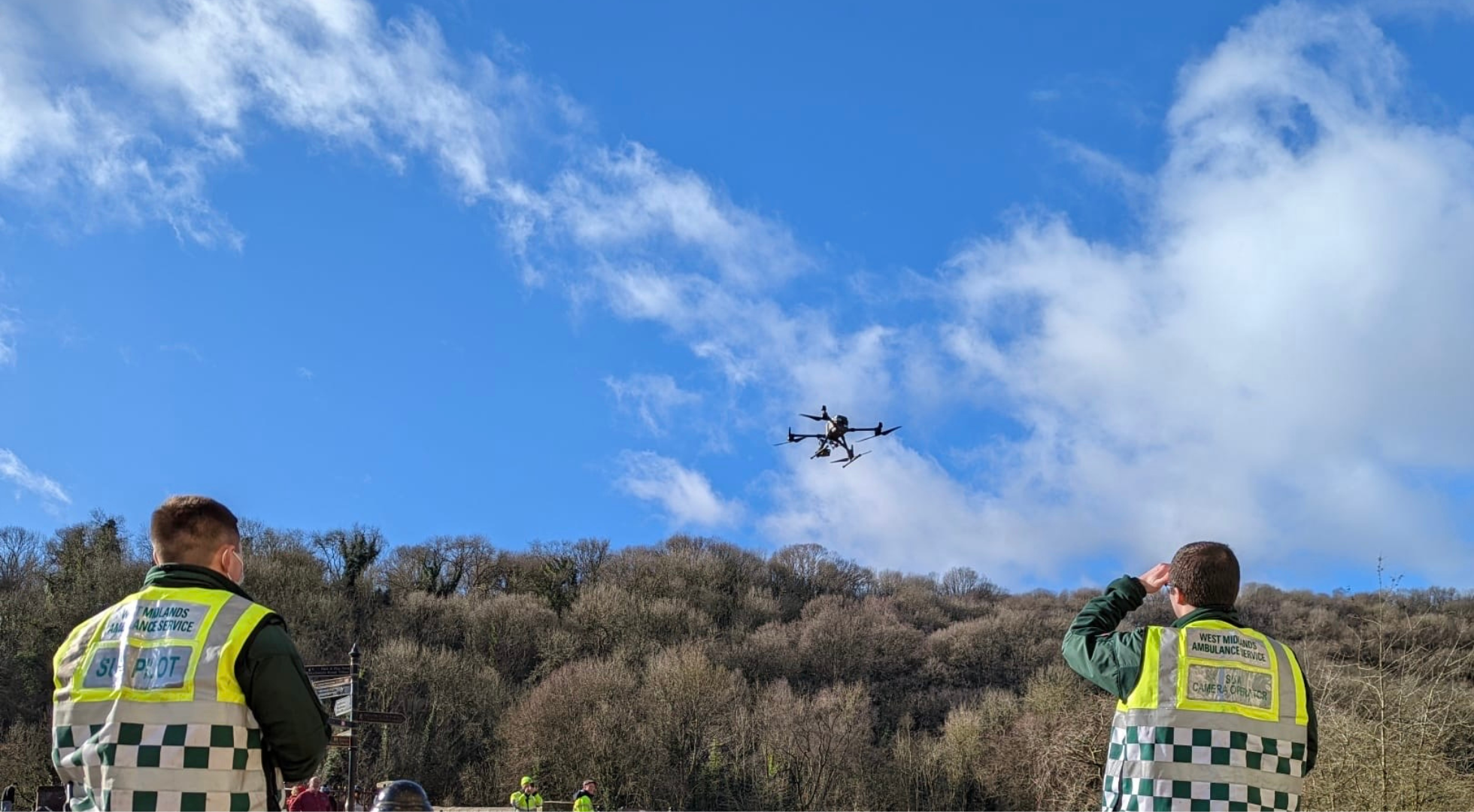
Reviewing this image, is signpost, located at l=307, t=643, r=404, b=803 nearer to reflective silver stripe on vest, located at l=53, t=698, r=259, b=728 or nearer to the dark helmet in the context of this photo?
the dark helmet

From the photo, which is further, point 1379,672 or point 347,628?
point 347,628

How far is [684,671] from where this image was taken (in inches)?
2672

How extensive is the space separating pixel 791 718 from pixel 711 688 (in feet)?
13.8

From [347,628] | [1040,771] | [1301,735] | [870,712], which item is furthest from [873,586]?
[1301,735]

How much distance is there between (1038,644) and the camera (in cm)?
8944

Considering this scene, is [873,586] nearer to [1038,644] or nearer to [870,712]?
[1038,644]

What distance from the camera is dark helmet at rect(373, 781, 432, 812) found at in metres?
4.65

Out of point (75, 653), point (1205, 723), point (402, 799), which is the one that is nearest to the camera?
point (75, 653)

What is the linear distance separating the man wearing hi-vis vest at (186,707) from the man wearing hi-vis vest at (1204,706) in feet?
9.75

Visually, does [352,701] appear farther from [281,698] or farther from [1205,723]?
[1205,723]

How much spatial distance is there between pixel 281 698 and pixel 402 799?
1.95 feet

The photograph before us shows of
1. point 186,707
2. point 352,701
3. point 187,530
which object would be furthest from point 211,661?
point 352,701

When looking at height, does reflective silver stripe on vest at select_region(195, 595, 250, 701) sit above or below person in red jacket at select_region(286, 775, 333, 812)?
above

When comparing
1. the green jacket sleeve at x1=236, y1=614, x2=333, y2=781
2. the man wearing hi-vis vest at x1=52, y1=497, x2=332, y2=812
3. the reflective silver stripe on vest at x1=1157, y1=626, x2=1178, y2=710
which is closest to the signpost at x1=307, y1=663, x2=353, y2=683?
the man wearing hi-vis vest at x1=52, y1=497, x2=332, y2=812
